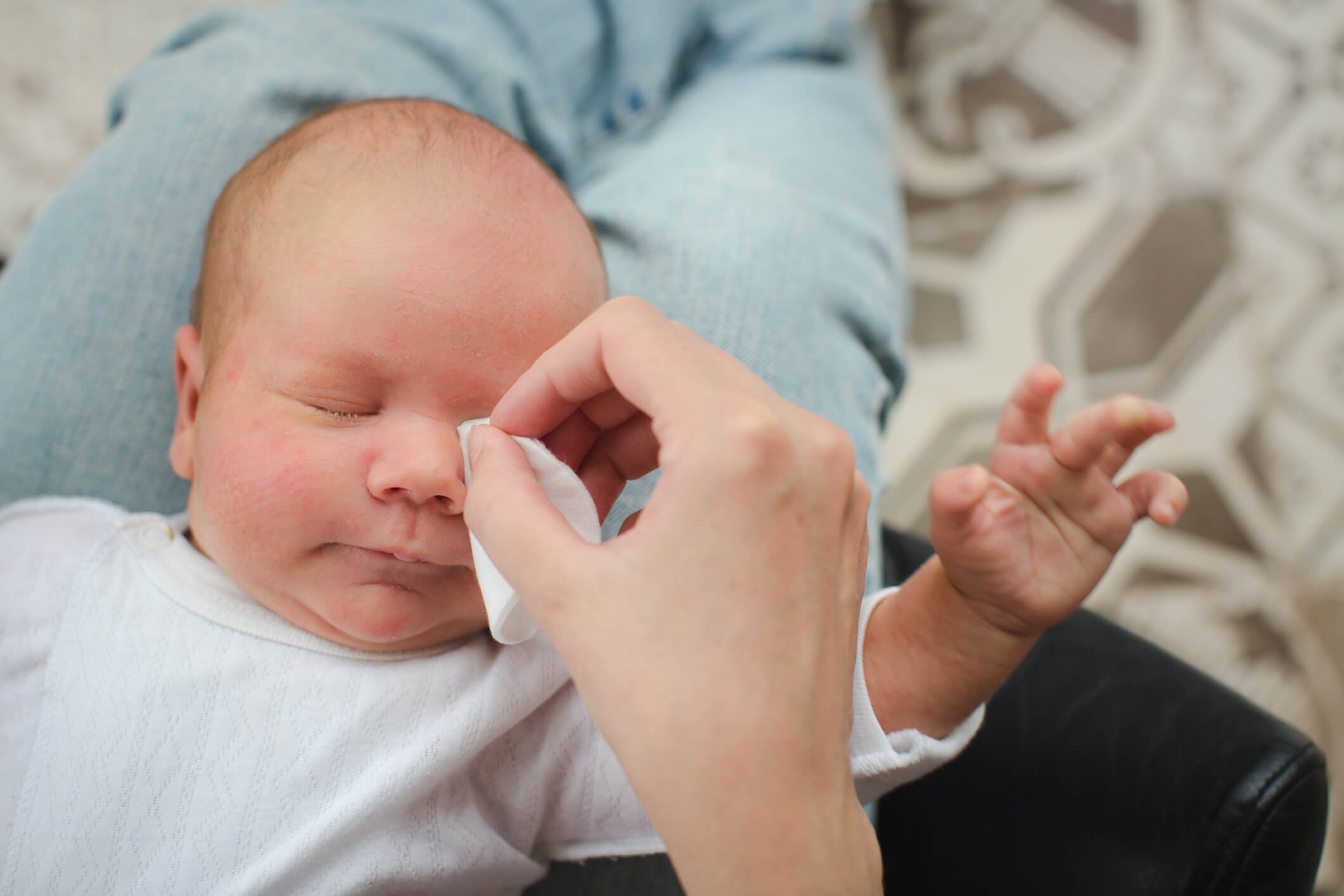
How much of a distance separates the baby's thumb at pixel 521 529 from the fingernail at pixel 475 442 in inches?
0.7

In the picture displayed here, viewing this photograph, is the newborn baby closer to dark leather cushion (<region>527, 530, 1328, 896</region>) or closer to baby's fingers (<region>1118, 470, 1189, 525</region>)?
dark leather cushion (<region>527, 530, 1328, 896</region>)

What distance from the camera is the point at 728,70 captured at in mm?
1229

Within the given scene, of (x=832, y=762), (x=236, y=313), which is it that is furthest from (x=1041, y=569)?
(x=236, y=313)

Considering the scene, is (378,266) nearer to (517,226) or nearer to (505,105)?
(517,226)

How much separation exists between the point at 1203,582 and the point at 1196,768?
970 millimetres

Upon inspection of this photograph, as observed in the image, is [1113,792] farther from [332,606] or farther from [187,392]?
[187,392]

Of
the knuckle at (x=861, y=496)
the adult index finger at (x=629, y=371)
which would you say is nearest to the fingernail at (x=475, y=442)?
the adult index finger at (x=629, y=371)

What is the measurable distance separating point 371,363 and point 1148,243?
153 centimetres

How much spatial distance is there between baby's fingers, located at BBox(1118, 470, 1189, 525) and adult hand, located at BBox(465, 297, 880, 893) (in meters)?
0.30

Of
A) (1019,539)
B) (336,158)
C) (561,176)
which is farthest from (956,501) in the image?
(561,176)

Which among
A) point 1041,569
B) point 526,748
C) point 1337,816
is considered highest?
point 1041,569

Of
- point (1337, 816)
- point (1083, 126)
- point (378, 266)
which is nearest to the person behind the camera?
point (378, 266)

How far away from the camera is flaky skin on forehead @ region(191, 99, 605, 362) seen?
704 mm

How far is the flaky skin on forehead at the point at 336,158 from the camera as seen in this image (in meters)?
0.70
